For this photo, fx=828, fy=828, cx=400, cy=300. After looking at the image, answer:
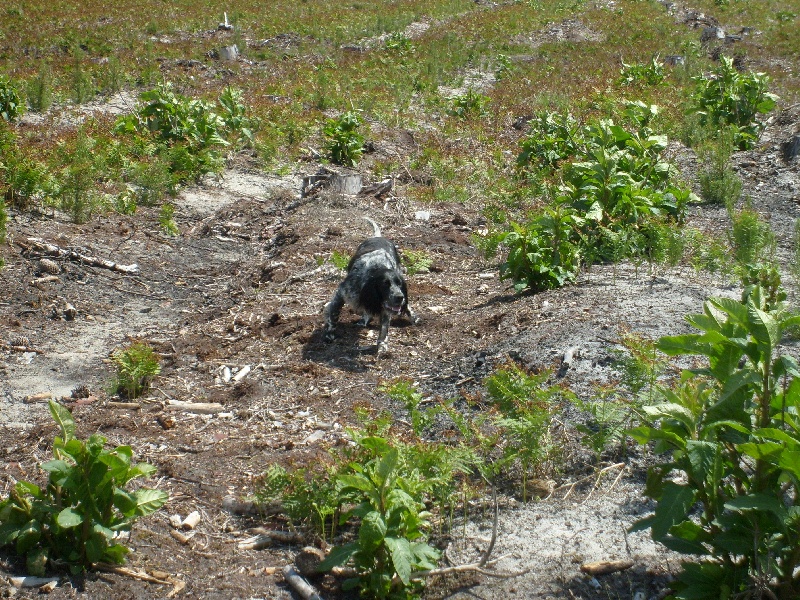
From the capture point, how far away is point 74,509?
378 cm

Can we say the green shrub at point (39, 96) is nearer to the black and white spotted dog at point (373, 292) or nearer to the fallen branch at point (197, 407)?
the black and white spotted dog at point (373, 292)

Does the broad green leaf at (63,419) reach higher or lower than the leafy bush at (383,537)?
higher

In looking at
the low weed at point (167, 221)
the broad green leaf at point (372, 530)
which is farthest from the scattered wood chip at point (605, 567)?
the low weed at point (167, 221)

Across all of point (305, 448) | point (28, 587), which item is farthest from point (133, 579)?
point (305, 448)

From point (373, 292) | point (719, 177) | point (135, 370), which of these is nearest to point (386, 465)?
point (135, 370)

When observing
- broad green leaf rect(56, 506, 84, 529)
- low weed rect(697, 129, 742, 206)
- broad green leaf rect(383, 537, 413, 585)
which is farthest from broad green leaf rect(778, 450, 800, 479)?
low weed rect(697, 129, 742, 206)

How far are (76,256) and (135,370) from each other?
3244 mm

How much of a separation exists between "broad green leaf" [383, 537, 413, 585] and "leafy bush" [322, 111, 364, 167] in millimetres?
10184

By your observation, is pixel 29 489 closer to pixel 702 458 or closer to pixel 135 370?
pixel 135 370

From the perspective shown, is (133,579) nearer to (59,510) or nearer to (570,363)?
(59,510)

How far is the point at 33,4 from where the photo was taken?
95.8 feet

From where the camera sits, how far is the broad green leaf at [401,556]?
3.51m

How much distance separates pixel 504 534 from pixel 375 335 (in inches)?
141

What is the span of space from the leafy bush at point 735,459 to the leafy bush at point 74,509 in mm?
2349
